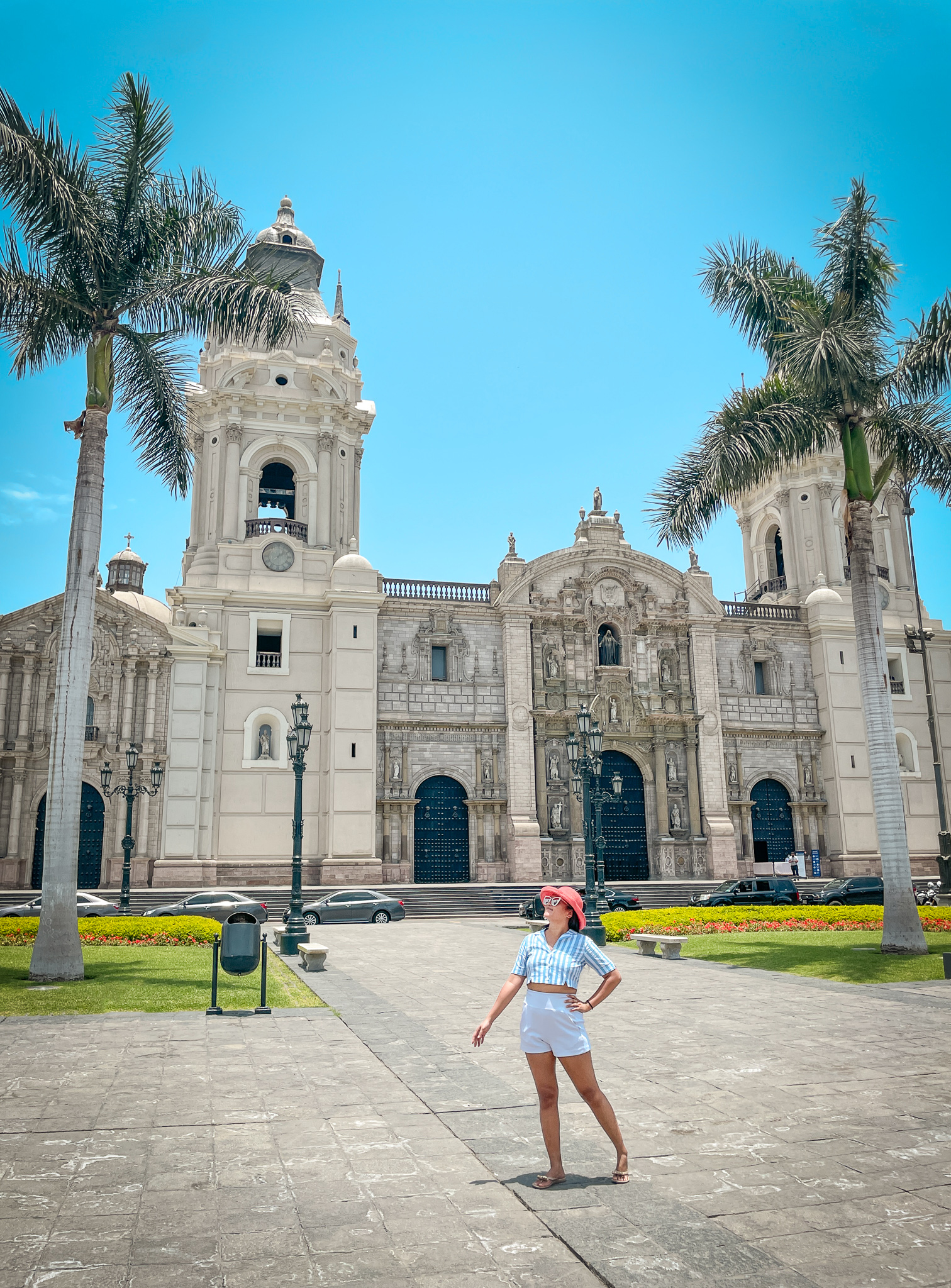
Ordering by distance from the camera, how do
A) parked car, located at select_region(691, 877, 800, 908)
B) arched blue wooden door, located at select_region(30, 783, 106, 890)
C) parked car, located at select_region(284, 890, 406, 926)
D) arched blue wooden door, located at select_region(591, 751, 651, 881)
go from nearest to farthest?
parked car, located at select_region(284, 890, 406, 926) → parked car, located at select_region(691, 877, 800, 908) → arched blue wooden door, located at select_region(30, 783, 106, 890) → arched blue wooden door, located at select_region(591, 751, 651, 881)

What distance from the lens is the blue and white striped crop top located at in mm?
5914

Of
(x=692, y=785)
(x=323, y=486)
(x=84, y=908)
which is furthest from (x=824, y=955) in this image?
(x=323, y=486)

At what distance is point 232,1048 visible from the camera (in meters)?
10.3

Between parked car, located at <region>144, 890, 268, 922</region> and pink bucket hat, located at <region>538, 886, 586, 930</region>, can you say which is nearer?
pink bucket hat, located at <region>538, 886, 586, 930</region>

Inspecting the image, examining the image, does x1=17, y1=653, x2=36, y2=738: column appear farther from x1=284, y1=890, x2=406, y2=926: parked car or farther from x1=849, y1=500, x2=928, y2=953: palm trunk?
x1=849, y1=500, x2=928, y2=953: palm trunk

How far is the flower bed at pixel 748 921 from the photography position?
23484mm

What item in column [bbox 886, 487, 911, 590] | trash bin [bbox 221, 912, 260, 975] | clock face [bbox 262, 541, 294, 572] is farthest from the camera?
column [bbox 886, 487, 911, 590]

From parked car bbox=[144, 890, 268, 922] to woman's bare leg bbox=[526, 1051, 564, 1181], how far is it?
2438cm

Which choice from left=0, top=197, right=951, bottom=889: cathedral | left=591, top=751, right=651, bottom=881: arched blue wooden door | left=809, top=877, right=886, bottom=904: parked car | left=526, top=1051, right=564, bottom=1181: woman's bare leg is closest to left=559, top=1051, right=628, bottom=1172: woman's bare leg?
left=526, top=1051, right=564, bottom=1181: woman's bare leg

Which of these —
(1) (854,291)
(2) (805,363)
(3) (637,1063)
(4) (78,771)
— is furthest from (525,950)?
(1) (854,291)

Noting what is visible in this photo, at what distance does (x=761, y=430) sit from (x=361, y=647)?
2125 cm

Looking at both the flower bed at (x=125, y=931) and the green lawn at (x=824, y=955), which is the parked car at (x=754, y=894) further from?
the flower bed at (x=125, y=931)

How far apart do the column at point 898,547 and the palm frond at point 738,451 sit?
27.9 meters

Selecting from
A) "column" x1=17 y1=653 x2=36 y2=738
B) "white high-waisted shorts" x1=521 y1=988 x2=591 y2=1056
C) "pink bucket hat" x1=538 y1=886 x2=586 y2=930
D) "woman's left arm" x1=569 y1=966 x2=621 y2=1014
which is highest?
"column" x1=17 y1=653 x2=36 y2=738
